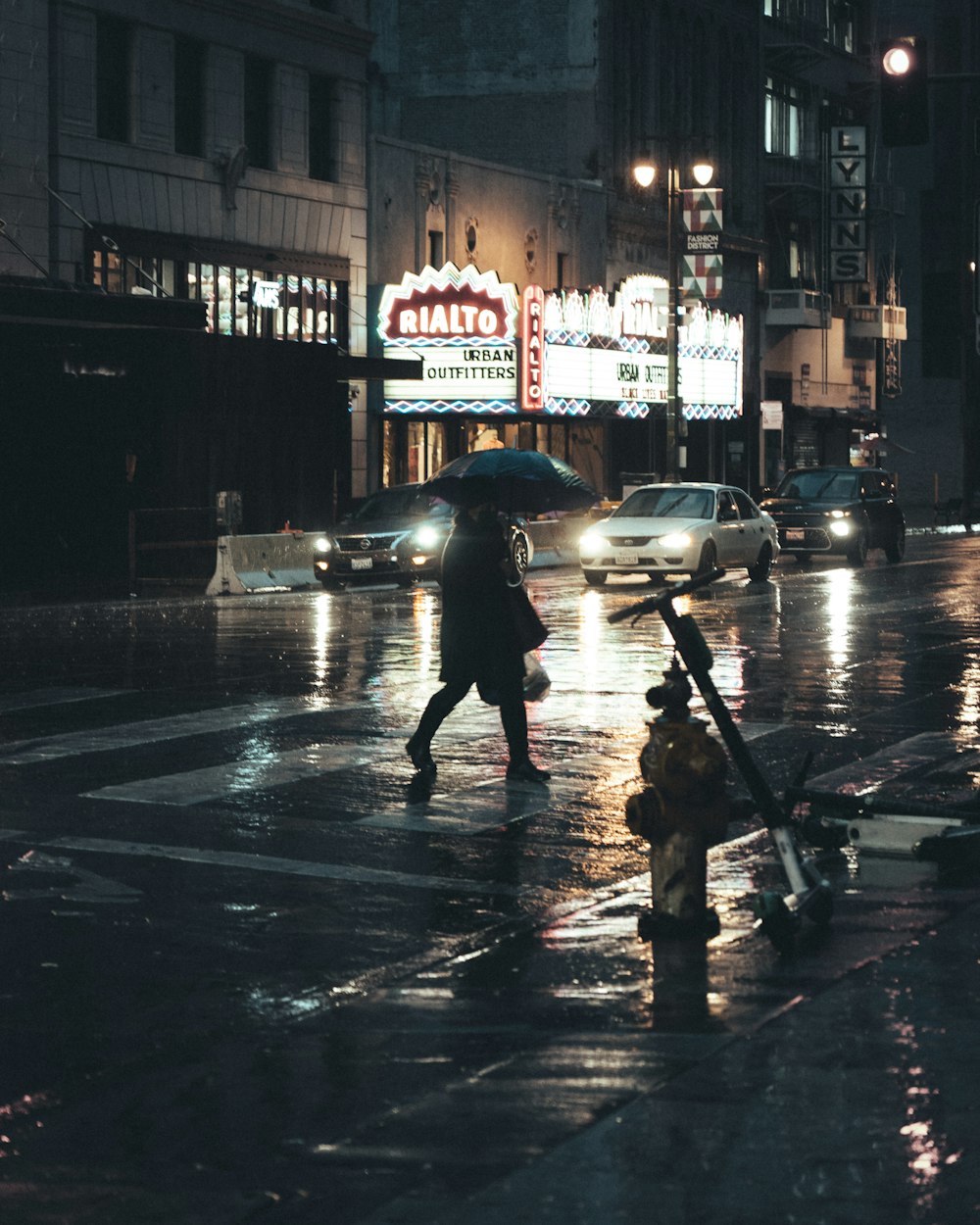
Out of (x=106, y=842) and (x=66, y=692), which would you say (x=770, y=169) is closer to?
(x=66, y=692)

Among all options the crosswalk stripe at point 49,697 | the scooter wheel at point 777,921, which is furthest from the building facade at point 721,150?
the scooter wheel at point 777,921

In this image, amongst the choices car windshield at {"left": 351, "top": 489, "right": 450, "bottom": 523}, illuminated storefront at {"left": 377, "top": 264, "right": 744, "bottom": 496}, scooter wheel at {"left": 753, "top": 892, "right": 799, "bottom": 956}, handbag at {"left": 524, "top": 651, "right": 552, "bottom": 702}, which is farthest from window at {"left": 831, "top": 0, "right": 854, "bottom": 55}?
scooter wheel at {"left": 753, "top": 892, "right": 799, "bottom": 956}

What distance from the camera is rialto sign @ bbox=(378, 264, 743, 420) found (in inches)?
1777

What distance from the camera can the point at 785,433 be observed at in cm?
7075

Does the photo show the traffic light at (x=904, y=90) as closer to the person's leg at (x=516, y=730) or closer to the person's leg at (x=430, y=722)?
the person's leg at (x=516, y=730)

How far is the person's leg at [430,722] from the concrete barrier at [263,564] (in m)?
19.3

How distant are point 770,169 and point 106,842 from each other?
61818 millimetres

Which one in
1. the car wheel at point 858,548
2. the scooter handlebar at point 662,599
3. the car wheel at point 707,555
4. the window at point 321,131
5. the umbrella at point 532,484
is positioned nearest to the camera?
the scooter handlebar at point 662,599

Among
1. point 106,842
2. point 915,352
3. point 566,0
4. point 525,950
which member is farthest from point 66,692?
point 915,352

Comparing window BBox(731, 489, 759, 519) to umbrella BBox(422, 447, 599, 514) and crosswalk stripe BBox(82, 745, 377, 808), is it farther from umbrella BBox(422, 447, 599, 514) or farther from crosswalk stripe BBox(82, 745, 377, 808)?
crosswalk stripe BBox(82, 745, 377, 808)

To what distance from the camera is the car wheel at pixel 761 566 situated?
34.6 m

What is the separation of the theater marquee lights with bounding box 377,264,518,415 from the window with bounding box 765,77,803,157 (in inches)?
1079

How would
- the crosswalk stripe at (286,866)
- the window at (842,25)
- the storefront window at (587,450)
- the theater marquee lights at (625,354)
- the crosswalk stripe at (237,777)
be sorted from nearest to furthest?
the crosswalk stripe at (286,866)
the crosswalk stripe at (237,777)
the theater marquee lights at (625,354)
the storefront window at (587,450)
the window at (842,25)

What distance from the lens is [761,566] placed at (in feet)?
114
